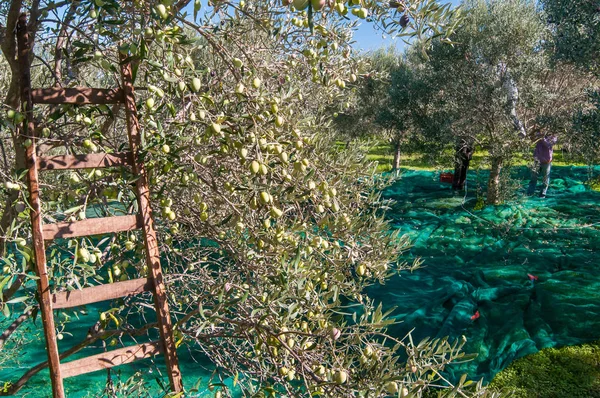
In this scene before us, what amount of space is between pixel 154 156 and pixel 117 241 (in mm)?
924

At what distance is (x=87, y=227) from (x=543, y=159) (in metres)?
13.9

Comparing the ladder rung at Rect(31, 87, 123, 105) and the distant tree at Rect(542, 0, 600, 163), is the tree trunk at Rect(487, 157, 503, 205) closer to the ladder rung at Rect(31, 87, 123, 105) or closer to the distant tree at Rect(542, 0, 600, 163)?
the distant tree at Rect(542, 0, 600, 163)

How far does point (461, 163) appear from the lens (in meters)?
14.4

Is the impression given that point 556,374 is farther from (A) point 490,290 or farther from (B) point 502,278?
(B) point 502,278

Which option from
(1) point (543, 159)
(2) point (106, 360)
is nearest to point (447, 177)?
(1) point (543, 159)

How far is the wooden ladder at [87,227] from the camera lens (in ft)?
5.94

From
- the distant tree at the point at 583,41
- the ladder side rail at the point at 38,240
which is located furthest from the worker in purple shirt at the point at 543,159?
the ladder side rail at the point at 38,240

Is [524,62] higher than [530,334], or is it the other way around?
[524,62]

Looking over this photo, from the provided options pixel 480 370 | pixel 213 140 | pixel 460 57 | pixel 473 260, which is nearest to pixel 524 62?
pixel 460 57

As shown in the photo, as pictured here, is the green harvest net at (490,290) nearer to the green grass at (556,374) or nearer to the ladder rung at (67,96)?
the green grass at (556,374)

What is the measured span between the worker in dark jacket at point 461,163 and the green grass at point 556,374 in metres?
7.48

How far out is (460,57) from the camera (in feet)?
41.2

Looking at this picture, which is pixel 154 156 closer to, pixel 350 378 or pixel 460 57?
pixel 350 378

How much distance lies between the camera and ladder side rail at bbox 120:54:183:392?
77.0 inches
